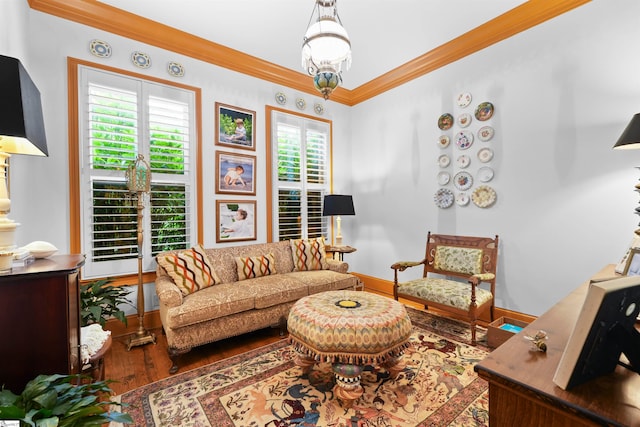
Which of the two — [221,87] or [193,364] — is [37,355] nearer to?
[193,364]

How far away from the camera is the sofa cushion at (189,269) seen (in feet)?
9.15

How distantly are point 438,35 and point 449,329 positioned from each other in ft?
11.0

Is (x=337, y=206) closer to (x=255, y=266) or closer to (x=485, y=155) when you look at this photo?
(x=255, y=266)

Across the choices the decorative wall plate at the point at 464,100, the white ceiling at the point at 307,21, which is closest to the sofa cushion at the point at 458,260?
the decorative wall plate at the point at 464,100

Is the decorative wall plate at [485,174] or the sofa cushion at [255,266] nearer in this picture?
the decorative wall plate at [485,174]

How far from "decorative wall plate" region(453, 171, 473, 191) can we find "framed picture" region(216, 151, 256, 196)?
262cm

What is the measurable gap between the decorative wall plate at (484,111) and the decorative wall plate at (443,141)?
0.41 m

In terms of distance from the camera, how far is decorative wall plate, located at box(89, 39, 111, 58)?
9.28 ft

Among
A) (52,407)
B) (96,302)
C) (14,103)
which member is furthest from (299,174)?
(52,407)

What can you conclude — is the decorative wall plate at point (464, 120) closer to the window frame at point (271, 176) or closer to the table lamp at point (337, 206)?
the table lamp at point (337, 206)

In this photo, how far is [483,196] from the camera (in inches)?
129

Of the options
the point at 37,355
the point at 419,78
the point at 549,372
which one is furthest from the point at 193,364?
the point at 419,78

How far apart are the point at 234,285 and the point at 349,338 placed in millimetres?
1588

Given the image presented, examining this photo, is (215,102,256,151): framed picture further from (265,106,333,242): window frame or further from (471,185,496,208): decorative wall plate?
(471,185,496,208): decorative wall plate
